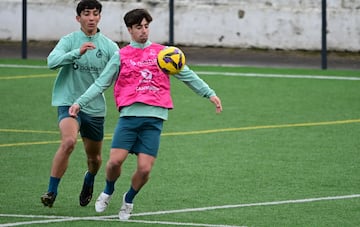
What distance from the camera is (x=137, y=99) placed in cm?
1090

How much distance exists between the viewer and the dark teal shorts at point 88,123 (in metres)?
11.5

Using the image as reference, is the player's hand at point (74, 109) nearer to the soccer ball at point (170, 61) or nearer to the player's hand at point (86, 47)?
the player's hand at point (86, 47)

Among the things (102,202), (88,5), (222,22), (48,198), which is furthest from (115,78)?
(222,22)

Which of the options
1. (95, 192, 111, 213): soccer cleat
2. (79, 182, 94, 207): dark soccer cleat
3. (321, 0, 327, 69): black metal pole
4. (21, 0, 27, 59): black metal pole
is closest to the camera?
(95, 192, 111, 213): soccer cleat

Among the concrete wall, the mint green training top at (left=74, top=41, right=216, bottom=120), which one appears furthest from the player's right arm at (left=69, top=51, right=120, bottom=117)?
the concrete wall

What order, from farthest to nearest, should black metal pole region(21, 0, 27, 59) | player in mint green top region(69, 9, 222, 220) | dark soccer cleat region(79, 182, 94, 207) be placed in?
black metal pole region(21, 0, 27, 59) < dark soccer cleat region(79, 182, 94, 207) < player in mint green top region(69, 9, 222, 220)

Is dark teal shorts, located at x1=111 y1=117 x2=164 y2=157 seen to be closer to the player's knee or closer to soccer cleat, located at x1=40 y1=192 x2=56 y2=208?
the player's knee

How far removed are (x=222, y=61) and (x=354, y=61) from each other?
→ 8.83ft

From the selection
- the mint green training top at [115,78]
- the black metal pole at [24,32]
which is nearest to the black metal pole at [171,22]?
the black metal pole at [24,32]

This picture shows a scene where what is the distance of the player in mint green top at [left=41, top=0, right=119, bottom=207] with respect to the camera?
11.4 metres

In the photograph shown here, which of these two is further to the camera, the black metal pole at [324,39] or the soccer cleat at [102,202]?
the black metal pole at [324,39]

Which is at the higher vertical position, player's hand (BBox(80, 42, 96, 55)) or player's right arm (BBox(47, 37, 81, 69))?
player's hand (BBox(80, 42, 96, 55))

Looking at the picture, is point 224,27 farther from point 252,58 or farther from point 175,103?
point 175,103

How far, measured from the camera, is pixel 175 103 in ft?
64.3
